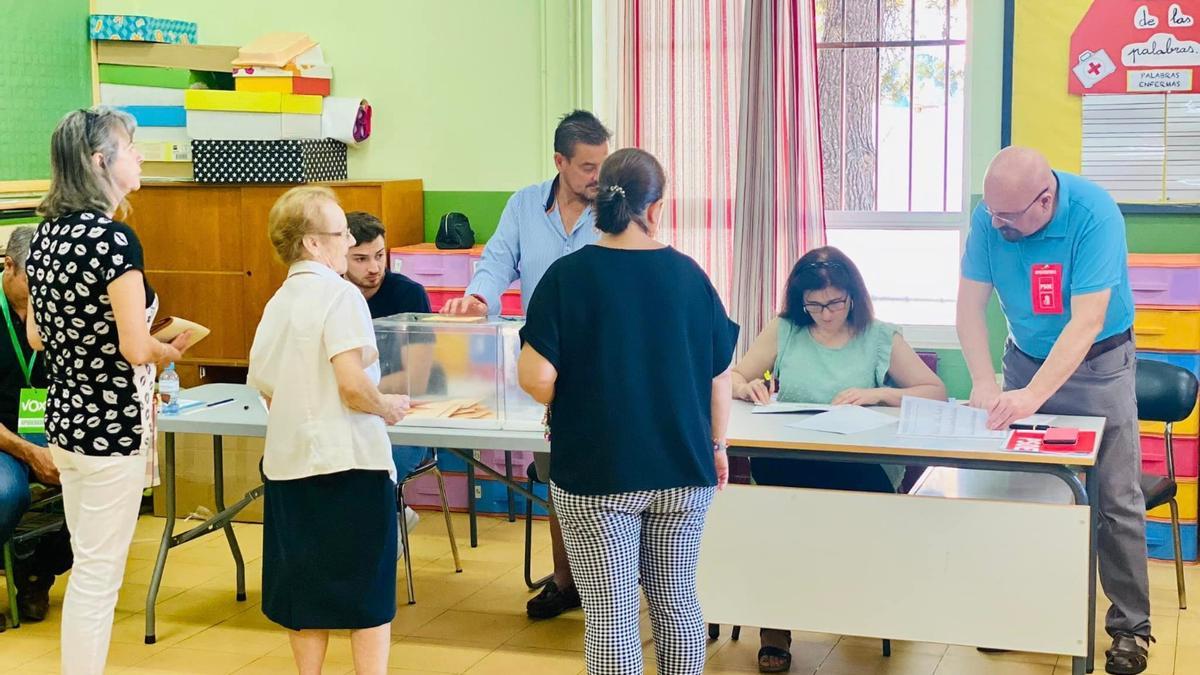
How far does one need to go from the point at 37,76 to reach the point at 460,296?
82.3 inches

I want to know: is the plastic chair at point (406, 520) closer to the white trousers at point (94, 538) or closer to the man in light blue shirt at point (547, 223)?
the man in light blue shirt at point (547, 223)

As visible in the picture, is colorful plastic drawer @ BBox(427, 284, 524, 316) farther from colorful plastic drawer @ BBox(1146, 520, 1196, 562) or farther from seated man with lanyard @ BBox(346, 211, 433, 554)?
colorful plastic drawer @ BBox(1146, 520, 1196, 562)

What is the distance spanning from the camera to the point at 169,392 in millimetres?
4379

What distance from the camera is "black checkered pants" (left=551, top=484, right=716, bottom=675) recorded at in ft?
9.09

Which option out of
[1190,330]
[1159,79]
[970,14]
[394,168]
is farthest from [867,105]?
[394,168]

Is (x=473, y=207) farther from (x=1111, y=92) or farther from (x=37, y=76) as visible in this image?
(x=1111, y=92)

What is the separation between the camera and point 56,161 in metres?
3.23

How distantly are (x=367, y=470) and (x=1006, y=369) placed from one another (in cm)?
199

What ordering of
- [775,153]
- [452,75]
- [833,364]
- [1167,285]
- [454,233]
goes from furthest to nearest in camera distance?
[452,75], [454,233], [775,153], [1167,285], [833,364]

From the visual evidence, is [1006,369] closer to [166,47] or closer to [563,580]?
[563,580]

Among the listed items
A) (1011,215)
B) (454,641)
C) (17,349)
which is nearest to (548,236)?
(454,641)

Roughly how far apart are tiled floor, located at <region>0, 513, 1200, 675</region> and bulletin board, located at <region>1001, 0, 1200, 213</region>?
4.88ft

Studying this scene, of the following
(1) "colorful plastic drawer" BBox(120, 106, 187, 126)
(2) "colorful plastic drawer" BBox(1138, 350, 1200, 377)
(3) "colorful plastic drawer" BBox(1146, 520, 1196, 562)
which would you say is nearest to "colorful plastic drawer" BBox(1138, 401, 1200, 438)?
(2) "colorful plastic drawer" BBox(1138, 350, 1200, 377)

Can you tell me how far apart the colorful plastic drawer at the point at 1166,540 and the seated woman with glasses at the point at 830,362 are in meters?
1.42
